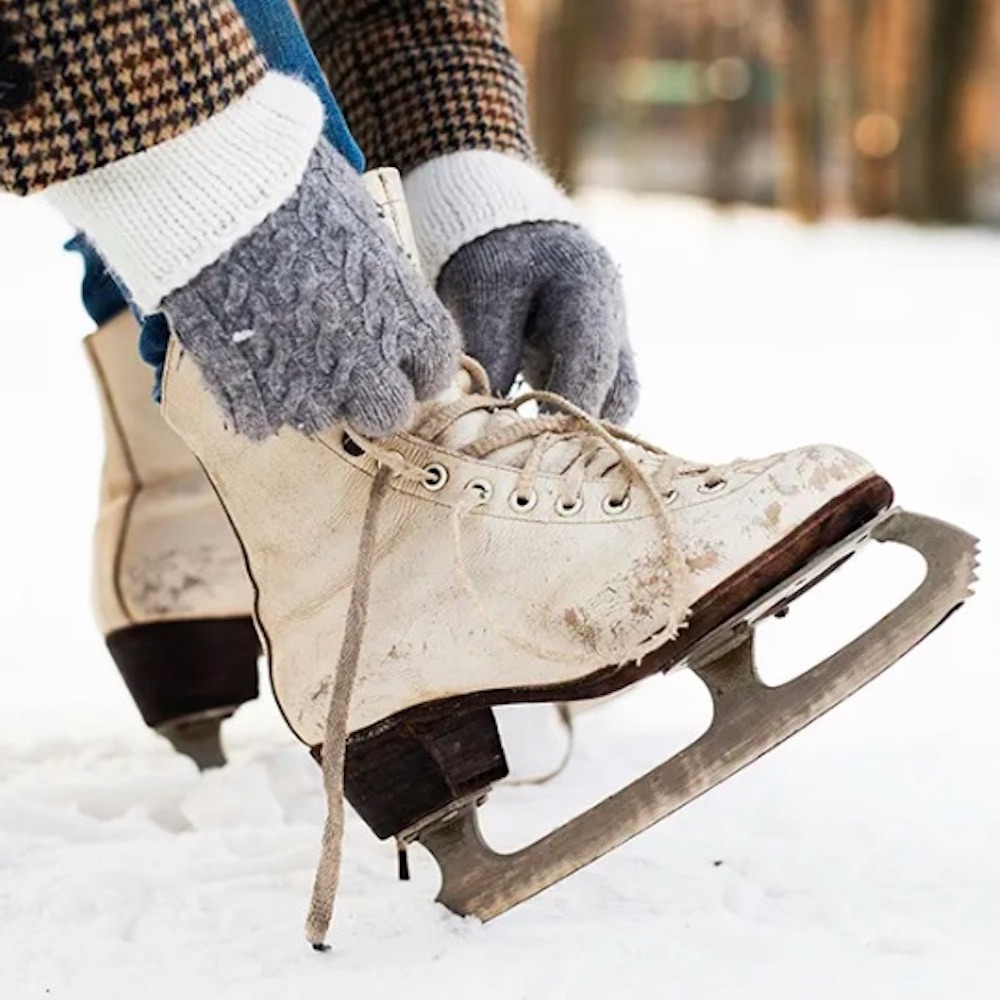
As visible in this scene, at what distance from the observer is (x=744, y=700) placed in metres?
0.96

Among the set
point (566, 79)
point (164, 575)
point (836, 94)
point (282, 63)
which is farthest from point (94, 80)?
point (836, 94)

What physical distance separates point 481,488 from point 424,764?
178mm

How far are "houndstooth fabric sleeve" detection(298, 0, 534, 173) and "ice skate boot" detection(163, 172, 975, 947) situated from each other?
301mm

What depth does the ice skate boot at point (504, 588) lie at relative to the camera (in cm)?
94

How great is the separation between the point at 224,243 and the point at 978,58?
9.65m

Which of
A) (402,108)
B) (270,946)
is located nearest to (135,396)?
(402,108)

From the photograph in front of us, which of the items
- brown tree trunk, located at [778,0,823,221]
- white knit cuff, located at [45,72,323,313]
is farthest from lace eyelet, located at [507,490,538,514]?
brown tree trunk, located at [778,0,823,221]

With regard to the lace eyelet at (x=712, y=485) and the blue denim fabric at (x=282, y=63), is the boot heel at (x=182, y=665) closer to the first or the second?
the blue denim fabric at (x=282, y=63)

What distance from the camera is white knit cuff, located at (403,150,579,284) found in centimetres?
119

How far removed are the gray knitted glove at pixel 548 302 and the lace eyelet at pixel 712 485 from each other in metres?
0.20

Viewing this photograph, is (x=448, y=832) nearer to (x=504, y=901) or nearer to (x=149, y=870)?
(x=504, y=901)

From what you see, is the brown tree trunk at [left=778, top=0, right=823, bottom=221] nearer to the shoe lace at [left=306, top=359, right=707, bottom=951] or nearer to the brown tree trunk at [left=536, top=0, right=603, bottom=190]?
the brown tree trunk at [left=536, top=0, right=603, bottom=190]

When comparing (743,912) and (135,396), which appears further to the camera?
(135,396)

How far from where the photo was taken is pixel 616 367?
46.9 inches
